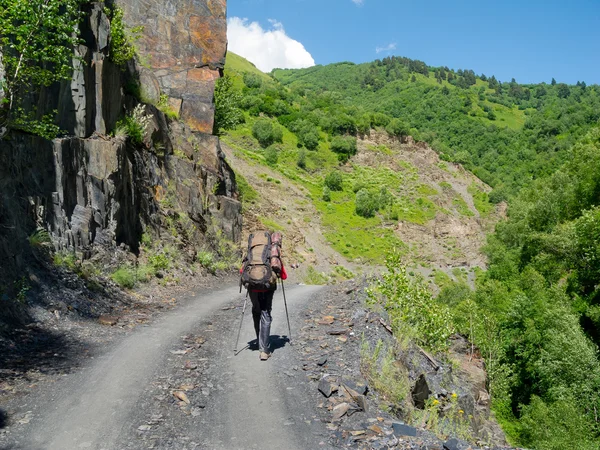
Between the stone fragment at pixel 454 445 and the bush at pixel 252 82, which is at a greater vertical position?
the bush at pixel 252 82

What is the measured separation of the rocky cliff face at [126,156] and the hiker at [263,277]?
4560 mm

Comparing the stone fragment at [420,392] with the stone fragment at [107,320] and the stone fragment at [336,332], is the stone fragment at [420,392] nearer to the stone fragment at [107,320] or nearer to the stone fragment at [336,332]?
the stone fragment at [336,332]

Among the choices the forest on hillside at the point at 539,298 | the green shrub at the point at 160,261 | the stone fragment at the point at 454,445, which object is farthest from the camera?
the forest on hillside at the point at 539,298

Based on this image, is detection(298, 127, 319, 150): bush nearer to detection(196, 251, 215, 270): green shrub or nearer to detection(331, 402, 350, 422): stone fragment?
detection(196, 251, 215, 270): green shrub

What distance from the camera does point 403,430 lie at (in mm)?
4820

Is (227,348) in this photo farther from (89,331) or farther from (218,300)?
(218,300)

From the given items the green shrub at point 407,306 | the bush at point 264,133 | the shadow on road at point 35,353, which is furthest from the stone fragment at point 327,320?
the bush at point 264,133

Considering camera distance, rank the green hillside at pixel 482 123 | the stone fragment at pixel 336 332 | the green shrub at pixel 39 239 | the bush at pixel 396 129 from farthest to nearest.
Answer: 1. the green hillside at pixel 482 123
2. the bush at pixel 396 129
3. the green shrub at pixel 39 239
4. the stone fragment at pixel 336 332

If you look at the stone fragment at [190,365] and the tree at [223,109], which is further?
the tree at [223,109]

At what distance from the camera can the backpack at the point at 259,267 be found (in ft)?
23.1

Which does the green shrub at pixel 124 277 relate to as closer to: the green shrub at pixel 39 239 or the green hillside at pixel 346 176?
the green shrub at pixel 39 239

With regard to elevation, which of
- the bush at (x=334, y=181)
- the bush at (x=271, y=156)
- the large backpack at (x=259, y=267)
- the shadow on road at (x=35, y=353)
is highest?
the bush at (x=271, y=156)

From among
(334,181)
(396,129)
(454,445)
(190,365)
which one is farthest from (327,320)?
(396,129)

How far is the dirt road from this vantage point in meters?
4.51
